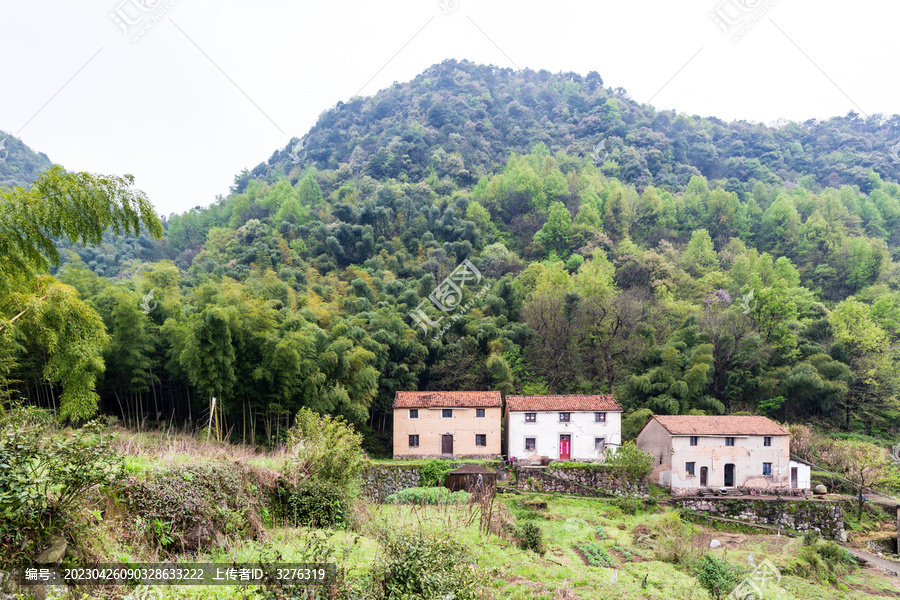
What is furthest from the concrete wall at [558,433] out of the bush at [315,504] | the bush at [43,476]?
the bush at [43,476]

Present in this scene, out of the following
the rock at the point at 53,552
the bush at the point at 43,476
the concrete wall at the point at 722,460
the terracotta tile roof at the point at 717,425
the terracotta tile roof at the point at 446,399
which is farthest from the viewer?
the terracotta tile roof at the point at 446,399

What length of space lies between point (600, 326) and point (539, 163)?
131 feet

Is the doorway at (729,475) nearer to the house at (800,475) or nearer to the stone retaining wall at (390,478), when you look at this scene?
the house at (800,475)

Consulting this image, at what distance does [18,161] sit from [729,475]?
259 feet

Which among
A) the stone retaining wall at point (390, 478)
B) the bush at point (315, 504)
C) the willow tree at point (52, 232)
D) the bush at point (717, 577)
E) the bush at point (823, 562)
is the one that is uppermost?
the willow tree at point (52, 232)

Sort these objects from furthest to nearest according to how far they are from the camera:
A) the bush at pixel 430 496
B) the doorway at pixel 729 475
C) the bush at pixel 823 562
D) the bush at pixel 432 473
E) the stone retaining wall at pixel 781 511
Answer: the doorway at pixel 729 475 < the bush at pixel 432 473 < the stone retaining wall at pixel 781 511 < the bush at pixel 823 562 < the bush at pixel 430 496

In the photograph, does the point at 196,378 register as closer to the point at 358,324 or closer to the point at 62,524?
the point at 358,324

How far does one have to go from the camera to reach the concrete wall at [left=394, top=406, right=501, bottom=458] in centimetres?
2364

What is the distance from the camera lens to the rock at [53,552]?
462 centimetres

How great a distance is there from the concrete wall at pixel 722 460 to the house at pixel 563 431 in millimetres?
2588

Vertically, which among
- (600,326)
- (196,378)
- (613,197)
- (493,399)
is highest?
(613,197)

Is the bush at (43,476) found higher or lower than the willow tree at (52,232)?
lower

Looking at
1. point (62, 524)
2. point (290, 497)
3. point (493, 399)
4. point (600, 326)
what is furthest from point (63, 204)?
point (600, 326)

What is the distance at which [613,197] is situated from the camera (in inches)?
1977
